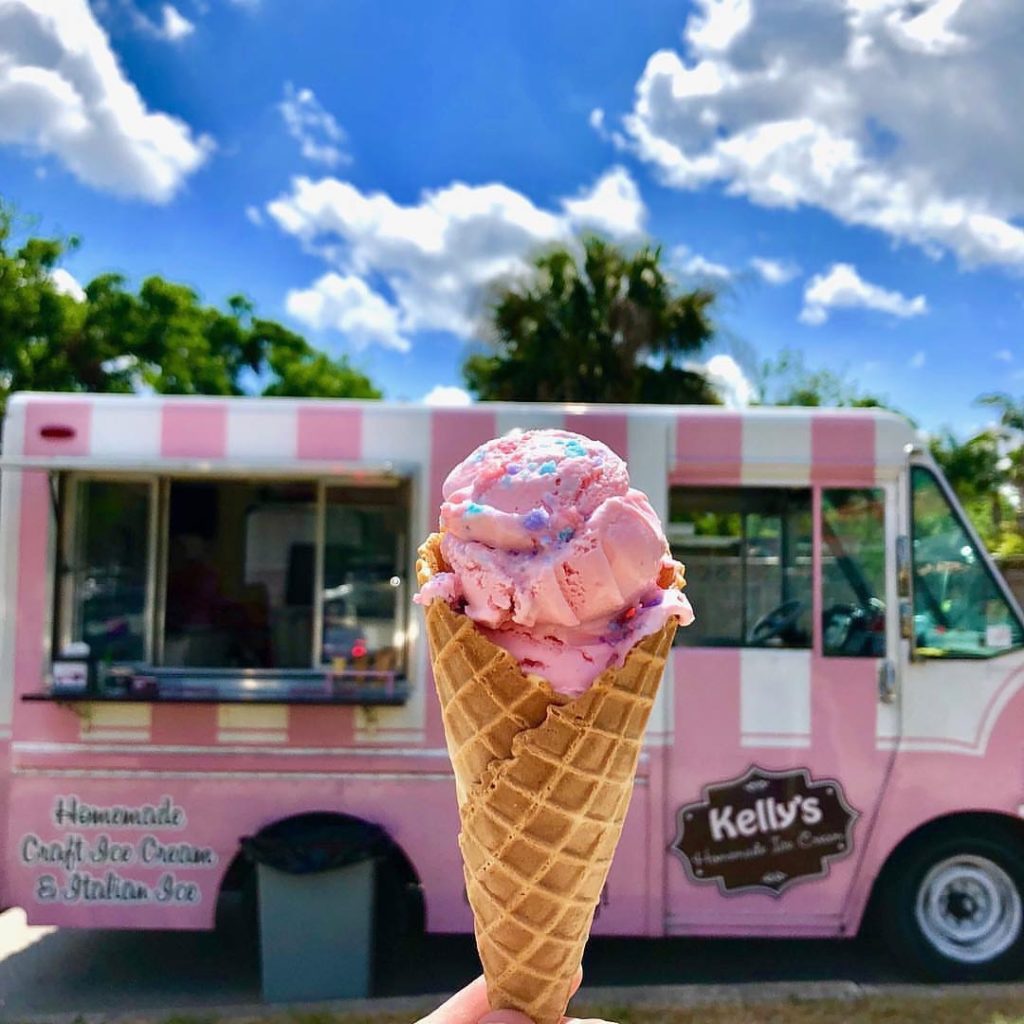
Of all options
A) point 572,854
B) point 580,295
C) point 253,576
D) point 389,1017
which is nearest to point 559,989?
point 572,854

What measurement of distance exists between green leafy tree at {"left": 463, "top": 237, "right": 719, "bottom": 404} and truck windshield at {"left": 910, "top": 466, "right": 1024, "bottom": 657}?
10.0 metres

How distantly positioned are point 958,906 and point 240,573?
369 cm

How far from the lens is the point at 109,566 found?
4.43 metres

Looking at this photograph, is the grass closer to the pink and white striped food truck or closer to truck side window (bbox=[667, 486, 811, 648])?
the pink and white striped food truck

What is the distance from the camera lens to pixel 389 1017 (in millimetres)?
3689

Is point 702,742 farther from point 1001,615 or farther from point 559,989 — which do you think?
point 559,989

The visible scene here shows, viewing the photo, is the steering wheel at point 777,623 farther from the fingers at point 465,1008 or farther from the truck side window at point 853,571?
the fingers at point 465,1008

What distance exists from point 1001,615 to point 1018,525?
11829mm

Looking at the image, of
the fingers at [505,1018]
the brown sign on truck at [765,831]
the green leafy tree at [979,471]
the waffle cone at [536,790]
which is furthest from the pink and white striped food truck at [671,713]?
the green leafy tree at [979,471]

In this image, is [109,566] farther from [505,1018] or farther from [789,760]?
[505,1018]

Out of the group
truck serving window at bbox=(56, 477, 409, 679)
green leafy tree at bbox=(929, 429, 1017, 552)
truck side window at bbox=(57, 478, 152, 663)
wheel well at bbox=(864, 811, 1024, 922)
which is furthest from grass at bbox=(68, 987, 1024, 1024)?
green leafy tree at bbox=(929, 429, 1017, 552)

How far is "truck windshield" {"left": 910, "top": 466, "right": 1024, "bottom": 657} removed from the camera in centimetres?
421

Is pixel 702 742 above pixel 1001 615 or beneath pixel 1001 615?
beneath

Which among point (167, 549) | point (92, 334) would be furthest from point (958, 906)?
point (92, 334)
